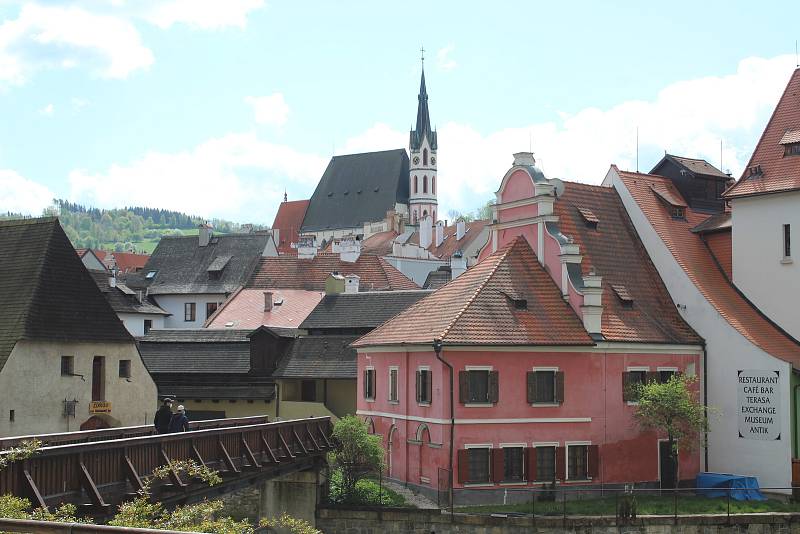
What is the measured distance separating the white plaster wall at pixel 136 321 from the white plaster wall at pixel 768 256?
4558 centimetres

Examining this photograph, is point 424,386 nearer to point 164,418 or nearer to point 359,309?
point 164,418

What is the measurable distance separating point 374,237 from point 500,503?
130 metres

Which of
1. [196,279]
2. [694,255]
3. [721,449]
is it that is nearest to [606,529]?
[721,449]

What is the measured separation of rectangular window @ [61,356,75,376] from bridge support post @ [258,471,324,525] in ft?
29.4

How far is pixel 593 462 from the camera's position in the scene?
41.0 m

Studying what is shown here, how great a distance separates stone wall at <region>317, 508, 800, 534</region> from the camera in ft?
116

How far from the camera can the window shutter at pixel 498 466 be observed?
39156 mm

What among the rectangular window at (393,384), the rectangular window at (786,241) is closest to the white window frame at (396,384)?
the rectangular window at (393,384)

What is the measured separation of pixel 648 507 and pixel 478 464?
5.80 m

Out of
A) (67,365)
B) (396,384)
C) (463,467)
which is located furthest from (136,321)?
(463,467)

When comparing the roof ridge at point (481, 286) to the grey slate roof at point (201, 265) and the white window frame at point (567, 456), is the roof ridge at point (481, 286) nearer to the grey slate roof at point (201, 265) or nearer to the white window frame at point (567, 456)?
the white window frame at point (567, 456)

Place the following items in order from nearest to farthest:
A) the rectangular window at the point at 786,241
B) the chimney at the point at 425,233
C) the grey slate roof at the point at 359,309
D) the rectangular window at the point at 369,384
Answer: the rectangular window at the point at 786,241 < the rectangular window at the point at 369,384 < the grey slate roof at the point at 359,309 < the chimney at the point at 425,233

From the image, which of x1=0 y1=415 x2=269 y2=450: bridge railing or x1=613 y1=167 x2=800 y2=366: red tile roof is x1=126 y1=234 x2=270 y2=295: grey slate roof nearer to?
x1=613 y1=167 x2=800 y2=366: red tile roof

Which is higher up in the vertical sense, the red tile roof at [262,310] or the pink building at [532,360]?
the red tile roof at [262,310]
